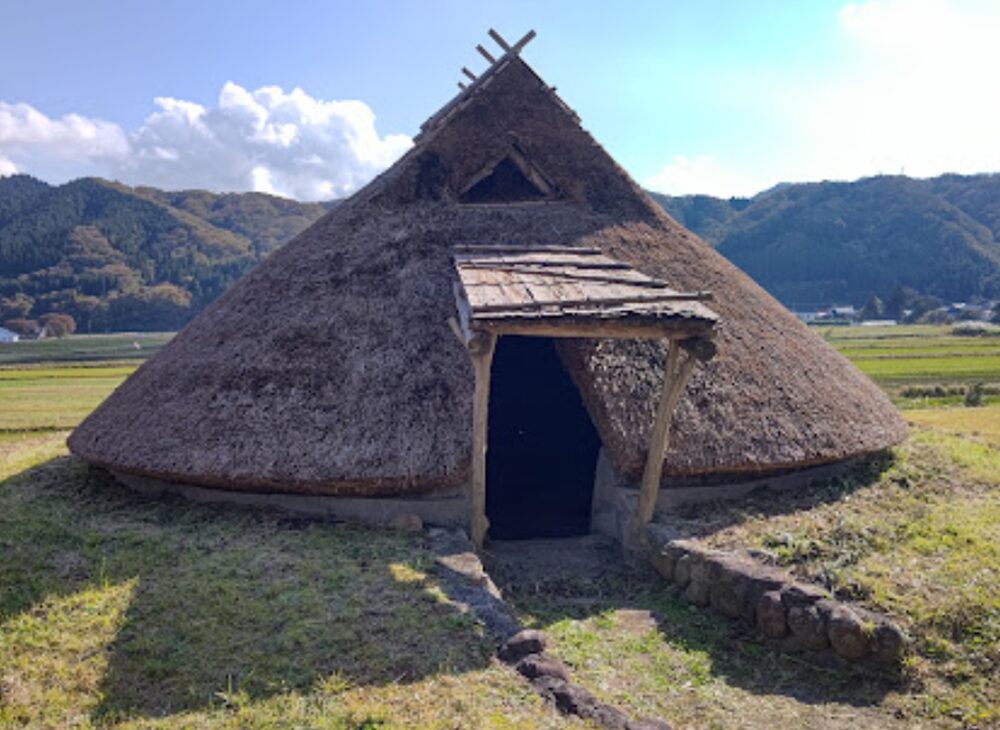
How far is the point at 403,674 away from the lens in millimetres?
5570

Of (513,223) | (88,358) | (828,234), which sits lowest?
(88,358)

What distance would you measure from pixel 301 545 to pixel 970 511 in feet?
29.5

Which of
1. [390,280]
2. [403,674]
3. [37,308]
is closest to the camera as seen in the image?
[403,674]

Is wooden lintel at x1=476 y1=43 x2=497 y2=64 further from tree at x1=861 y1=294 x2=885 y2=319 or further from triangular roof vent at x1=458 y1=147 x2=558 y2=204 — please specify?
tree at x1=861 y1=294 x2=885 y2=319

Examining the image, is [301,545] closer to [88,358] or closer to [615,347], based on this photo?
[615,347]

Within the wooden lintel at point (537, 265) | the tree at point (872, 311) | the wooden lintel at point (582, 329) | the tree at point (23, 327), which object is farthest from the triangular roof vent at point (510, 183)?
the tree at point (23, 327)

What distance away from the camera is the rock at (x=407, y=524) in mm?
8969

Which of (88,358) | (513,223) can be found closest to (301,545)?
(513,223)

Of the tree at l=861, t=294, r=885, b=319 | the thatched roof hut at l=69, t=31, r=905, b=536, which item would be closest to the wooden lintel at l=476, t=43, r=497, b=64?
the thatched roof hut at l=69, t=31, r=905, b=536

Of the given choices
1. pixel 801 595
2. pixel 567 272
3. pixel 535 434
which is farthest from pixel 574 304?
pixel 535 434

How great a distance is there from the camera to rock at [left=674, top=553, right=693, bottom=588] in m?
8.29

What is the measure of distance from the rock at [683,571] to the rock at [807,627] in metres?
1.45

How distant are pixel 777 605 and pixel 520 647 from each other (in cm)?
288

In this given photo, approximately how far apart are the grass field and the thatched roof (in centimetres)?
85
